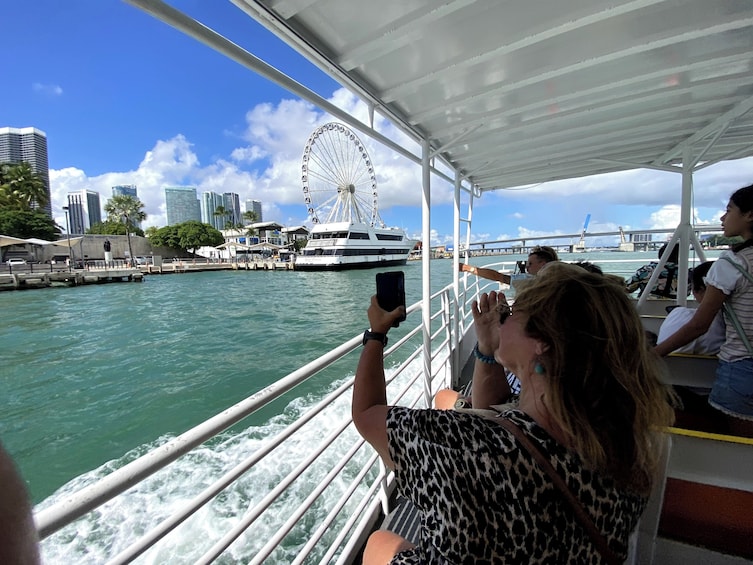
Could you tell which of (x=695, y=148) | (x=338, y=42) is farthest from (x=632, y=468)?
(x=695, y=148)

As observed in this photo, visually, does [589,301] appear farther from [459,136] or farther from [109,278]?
[109,278]

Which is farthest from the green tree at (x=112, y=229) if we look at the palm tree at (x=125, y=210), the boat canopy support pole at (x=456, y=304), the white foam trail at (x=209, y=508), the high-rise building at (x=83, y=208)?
the boat canopy support pole at (x=456, y=304)

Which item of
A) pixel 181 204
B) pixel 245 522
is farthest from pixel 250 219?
pixel 181 204

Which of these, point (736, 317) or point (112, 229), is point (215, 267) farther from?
point (736, 317)

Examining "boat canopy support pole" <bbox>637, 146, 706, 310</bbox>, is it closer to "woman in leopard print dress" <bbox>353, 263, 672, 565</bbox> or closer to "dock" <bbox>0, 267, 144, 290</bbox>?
"woman in leopard print dress" <bbox>353, 263, 672, 565</bbox>

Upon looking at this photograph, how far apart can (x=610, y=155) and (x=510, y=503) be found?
2887 millimetres

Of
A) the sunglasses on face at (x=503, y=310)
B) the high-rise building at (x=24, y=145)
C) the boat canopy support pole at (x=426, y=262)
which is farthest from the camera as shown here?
the high-rise building at (x=24, y=145)

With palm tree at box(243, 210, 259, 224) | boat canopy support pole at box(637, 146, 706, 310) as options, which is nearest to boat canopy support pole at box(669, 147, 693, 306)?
boat canopy support pole at box(637, 146, 706, 310)

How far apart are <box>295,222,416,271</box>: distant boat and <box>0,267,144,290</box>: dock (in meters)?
11.5

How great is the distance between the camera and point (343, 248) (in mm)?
27562

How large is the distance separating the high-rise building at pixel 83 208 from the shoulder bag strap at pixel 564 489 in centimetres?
8984

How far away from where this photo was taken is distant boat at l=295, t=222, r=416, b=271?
27781 millimetres

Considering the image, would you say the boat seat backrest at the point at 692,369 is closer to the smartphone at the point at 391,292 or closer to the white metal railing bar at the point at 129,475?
the smartphone at the point at 391,292

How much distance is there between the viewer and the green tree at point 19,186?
91.9 feet
